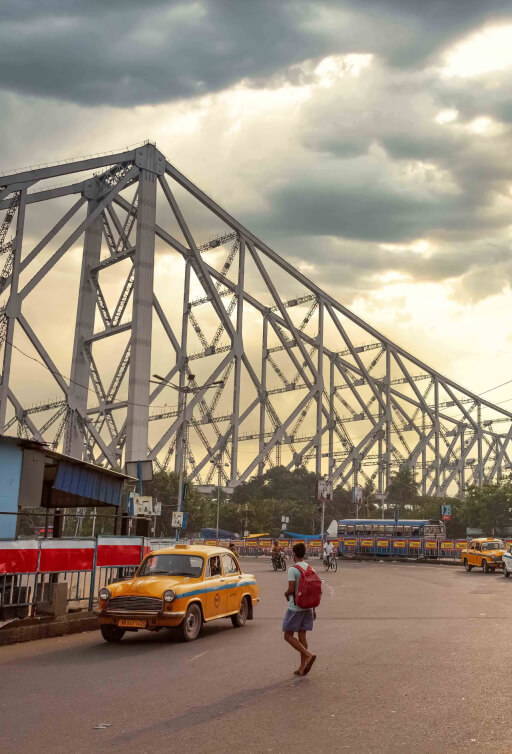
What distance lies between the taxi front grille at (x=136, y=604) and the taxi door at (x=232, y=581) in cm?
224

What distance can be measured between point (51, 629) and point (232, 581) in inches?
130

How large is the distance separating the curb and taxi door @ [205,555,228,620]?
9.00ft

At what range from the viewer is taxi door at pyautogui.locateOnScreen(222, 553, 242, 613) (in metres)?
15.0

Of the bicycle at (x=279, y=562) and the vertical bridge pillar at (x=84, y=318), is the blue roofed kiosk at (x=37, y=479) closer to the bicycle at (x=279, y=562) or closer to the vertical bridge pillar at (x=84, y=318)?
the bicycle at (x=279, y=562)

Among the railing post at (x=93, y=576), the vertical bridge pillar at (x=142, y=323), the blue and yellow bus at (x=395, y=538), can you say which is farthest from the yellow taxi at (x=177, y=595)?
the blue and yellow bus at (x=395, y=538)

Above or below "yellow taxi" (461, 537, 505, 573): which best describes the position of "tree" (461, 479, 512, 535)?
above

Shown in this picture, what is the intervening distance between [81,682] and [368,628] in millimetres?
7123

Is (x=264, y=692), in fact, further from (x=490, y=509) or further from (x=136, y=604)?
(x=490, y=509)

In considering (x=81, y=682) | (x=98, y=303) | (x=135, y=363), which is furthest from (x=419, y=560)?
(x=81, y=682)

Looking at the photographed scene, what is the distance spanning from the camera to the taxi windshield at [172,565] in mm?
14086

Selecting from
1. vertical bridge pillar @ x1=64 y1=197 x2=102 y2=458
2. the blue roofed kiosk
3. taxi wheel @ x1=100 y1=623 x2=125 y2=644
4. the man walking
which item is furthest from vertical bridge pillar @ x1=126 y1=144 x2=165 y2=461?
the man walking

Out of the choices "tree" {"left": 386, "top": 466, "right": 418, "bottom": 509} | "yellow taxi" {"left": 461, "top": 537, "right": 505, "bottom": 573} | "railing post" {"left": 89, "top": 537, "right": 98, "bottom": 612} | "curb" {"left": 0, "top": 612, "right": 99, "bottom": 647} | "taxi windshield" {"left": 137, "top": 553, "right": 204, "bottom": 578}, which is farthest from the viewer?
"tree" {"left": 386, "top": 466, "right": 418, "bottom": 509}

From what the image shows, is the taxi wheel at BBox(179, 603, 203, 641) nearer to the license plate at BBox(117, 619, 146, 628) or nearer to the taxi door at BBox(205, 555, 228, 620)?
the taxi door at BBox(205, 555, 228, 620)

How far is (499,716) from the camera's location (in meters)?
7.70
